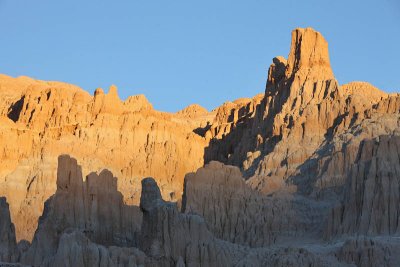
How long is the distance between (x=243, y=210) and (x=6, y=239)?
103 ft

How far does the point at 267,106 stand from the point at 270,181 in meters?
28.4

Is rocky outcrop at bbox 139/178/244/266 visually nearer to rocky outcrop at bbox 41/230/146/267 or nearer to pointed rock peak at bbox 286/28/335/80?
rocky outcrop at bbox 41/230/146/267

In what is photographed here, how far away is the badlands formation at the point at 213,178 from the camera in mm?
110312

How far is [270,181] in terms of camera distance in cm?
14638

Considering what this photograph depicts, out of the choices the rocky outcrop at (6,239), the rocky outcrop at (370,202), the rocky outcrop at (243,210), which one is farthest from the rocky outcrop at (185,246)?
the rocky outcrop at (243,210)

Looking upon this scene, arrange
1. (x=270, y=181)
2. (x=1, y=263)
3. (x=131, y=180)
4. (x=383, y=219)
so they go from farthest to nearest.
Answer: (x=131, y=180) → (x=270, y=181) → (x=383, y=219) → (x=1, y=263)

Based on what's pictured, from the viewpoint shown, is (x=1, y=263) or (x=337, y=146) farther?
(x=337, y=146)

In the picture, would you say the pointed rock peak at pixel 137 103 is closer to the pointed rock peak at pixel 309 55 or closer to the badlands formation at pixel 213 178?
the badlands formation at pixel 213 178

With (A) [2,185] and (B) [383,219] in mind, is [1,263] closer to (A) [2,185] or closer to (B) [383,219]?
(B) [383,219]

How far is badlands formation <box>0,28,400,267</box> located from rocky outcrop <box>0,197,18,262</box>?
0.18 metres

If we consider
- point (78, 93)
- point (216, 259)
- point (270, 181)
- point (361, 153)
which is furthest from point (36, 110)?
point (216, 259)

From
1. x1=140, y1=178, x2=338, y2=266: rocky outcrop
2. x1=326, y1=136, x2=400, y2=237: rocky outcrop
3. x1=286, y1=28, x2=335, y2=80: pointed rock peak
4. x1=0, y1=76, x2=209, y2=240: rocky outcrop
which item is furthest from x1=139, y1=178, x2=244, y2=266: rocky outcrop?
x1=286, y1=28, x2=335, y2=80: pointed rock peak

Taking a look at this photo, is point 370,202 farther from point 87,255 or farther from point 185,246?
point 87,255

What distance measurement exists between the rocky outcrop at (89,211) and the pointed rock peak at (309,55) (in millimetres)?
48717
